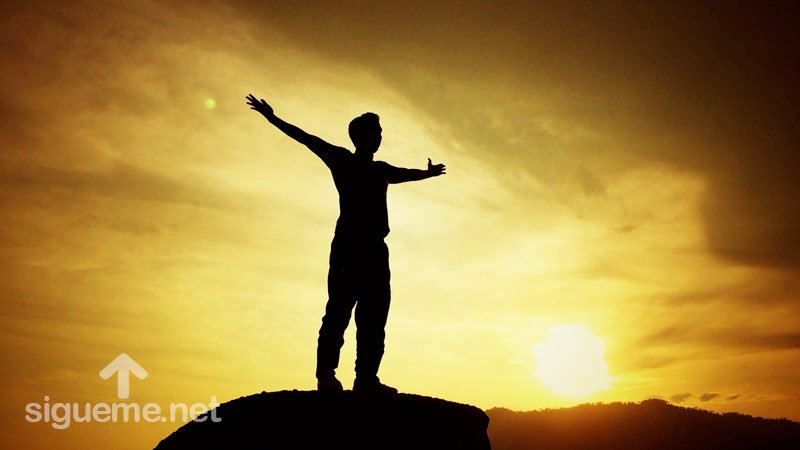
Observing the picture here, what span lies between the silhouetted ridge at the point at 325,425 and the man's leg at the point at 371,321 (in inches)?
21.0

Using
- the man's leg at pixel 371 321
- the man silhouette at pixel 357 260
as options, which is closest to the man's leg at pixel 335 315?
the man silhouette at pixel 357 260

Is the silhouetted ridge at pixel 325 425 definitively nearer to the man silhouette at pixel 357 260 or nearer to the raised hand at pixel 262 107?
the man silhouette at pixel 357 260

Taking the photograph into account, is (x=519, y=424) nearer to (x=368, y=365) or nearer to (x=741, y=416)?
(x=741, y=416)

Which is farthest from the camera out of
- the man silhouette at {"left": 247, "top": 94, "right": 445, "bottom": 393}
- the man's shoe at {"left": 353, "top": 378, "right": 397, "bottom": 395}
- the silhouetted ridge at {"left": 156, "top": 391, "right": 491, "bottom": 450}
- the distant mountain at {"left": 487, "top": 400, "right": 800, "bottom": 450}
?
the distant mountain at {"left": 487, "top": 400, "right": 800, "bottom": 450}

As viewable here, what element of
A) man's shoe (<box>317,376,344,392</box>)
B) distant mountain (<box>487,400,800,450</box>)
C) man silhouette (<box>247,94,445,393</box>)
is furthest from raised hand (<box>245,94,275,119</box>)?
distant mountain (<box>487,400,800,450</box>)

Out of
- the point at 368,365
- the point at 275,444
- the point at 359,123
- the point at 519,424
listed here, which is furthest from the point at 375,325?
the point at 519,424

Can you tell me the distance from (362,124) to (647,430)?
123 metres

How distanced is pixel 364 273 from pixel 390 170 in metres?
1.77

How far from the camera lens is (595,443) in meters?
108

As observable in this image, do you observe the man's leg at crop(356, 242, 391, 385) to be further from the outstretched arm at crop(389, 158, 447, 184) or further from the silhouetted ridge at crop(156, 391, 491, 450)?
the outstretched arm at crop(389, 158, 447, 184)

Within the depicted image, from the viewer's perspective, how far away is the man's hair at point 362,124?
784cm

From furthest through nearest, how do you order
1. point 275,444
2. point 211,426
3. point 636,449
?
1. point 636,449
2. point 211,426
3. point 275,444

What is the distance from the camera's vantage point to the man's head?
784 cm

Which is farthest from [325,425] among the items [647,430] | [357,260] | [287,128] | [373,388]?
[647,430]
